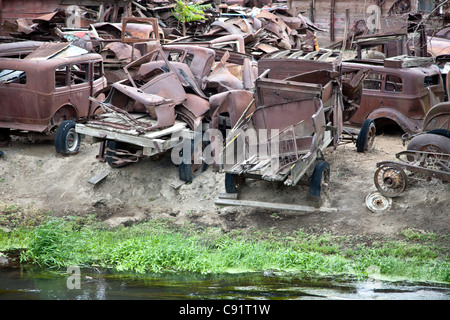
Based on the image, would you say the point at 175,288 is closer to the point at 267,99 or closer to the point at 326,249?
the point at 326,249

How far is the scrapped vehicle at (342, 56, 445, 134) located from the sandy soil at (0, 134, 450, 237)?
0.95 meters

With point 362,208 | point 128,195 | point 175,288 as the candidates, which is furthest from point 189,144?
point 175,288

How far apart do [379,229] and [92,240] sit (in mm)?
4229

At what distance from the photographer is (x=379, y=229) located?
8.25 metres

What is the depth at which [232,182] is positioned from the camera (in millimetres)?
9219

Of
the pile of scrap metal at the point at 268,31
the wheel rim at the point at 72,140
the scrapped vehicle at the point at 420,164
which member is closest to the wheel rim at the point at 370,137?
the scrapped vehicle at the point at 420,164

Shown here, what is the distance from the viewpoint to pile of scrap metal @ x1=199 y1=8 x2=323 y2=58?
16344 millimetres

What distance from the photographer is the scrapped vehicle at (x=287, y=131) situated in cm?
866

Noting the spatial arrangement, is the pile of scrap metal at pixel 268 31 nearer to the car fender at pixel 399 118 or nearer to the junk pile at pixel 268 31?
the junk pile at pixel 268 31

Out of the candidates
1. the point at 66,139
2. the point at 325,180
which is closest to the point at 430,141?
the point at 325,180

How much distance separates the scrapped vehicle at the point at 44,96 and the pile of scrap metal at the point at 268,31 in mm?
5298

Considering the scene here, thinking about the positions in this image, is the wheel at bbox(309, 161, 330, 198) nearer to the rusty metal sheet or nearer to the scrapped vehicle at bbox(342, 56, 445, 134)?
the scrapped vehicle at bbox(342, 56, 445, 134)

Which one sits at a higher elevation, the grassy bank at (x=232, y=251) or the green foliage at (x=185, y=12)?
the green foliage at (x=185, y=12)

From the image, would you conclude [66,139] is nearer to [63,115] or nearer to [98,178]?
[63,115]
